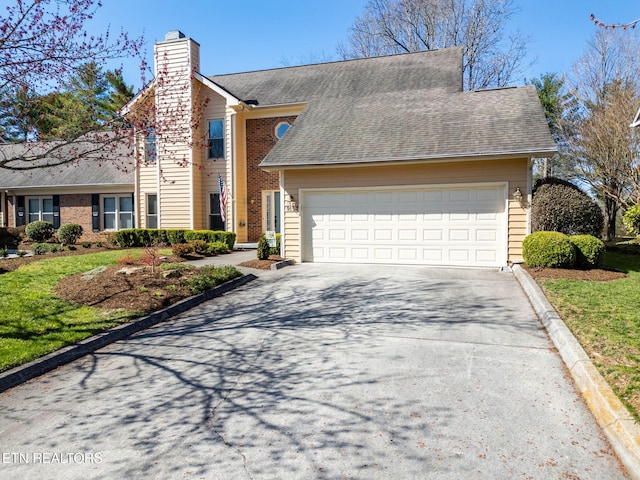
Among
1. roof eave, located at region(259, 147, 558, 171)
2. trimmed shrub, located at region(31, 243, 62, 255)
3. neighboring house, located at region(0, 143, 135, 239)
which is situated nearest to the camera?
roof eave, located at region(259, 147, 558, 171)

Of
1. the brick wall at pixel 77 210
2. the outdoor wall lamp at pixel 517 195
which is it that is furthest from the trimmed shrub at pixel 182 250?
the brick wall at pixel 77 210

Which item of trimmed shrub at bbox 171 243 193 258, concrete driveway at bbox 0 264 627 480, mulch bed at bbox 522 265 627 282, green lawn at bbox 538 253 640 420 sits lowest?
concrete driveway at bbox 0 264 627 480

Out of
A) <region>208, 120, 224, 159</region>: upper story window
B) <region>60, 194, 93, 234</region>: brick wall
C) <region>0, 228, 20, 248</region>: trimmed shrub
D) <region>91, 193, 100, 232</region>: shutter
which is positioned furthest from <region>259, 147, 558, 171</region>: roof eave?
<region>0, 228, 20, 248</region>: trimmed shrub

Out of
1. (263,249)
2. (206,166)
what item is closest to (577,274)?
(263,249)

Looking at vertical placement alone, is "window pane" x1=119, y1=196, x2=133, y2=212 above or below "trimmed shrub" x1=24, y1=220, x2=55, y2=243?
above

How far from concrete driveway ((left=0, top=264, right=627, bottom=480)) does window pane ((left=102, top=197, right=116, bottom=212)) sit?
51.8ft

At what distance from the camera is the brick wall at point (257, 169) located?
679 inches

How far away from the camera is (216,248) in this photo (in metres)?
14.1

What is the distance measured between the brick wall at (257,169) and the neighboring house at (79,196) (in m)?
5.86

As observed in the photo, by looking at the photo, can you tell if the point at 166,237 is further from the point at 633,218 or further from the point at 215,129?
the point at 633,218

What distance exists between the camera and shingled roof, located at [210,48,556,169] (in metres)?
10.7

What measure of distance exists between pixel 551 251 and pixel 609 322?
3742 millimetres

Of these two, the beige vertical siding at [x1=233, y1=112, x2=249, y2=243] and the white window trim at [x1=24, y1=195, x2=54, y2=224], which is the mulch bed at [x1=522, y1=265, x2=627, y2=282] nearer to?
the beige vertical siding at [x1=233, y1=112, x2=249, y2=243]

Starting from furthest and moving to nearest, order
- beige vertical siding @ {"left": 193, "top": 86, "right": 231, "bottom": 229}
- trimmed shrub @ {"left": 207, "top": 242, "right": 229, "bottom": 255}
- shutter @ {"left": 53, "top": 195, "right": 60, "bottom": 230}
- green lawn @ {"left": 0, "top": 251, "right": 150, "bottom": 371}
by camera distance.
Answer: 1. shutter @ {"left": 53, "top": 195, "right": 60, "bottom": 230}
2. beige vertical siding @ {"left": 193, "top": 86, "right": 231, "bottom": 229}
3. trimmed shrub @ {"left": 207, "top": 242, "right": 229, "bottom": 255}
4. green lawn @ {"left": 0, "top": 251, "right": 150, "bottom": 371}
